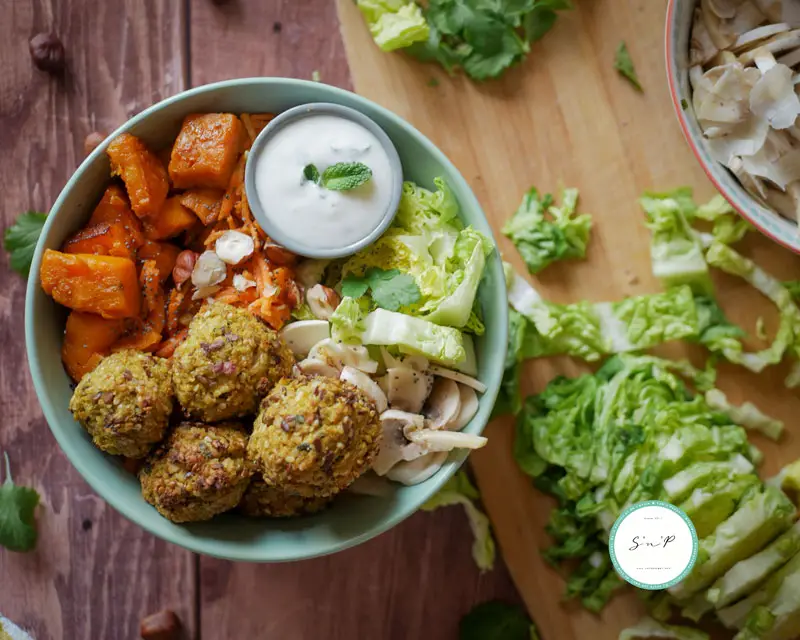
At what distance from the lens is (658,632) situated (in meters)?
2.59

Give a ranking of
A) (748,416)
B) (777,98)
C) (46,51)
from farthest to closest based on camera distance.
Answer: (748,416), (46,51), (777,98)

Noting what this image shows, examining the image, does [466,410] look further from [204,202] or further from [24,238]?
[24,238]

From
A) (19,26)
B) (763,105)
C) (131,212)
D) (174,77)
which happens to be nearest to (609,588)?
(763,105)

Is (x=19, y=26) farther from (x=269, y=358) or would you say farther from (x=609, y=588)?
(x=609, y=588)

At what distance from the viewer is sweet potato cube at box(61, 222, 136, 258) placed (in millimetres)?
2223

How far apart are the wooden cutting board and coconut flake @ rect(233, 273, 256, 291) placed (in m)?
0.75

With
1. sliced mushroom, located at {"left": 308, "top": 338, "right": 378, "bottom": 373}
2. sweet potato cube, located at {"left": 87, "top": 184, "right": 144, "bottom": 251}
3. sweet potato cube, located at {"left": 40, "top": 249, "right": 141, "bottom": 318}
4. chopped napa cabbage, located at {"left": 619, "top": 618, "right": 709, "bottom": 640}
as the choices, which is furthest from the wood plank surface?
sweet potato cube, located at {"left": 40, "top": 249, "right": 141, "bottom": 318}

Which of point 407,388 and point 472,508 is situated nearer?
point 407,388

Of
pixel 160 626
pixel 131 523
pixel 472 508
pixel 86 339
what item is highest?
pixel 86 339

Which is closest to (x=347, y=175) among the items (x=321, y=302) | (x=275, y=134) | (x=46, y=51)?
(x=275, y=134)

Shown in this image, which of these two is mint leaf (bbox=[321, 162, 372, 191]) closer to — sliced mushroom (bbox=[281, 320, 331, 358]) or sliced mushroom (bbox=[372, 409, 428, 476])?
sliced mushroom (bbox=[281, 320, 331, 358])

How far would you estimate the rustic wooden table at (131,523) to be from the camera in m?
2.60

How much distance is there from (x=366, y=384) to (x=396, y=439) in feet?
0.55

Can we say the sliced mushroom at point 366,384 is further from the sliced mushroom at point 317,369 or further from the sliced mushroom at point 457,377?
the sliced mushroom at point 457,377
